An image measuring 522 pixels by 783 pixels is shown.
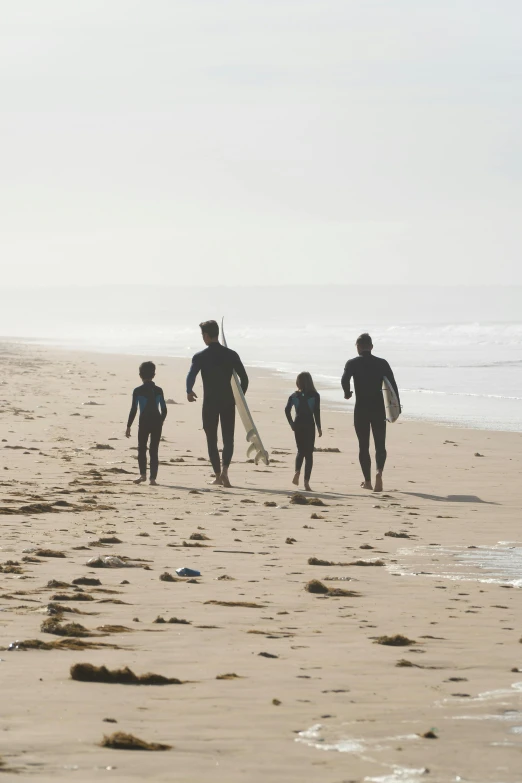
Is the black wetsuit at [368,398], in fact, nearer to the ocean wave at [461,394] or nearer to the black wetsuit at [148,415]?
the black wetsuit at [148,415]

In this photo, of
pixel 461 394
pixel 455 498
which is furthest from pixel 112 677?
pixel 461 394

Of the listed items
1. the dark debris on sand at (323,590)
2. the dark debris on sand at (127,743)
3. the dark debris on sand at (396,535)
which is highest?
the dark debris on sand at (396,535)

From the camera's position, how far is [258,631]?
18.0 feet

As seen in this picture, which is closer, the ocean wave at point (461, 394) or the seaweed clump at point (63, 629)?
the seaweed clump at point (63, 629)

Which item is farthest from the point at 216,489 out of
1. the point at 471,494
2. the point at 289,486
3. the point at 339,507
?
the point at 471,494

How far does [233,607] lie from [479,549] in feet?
9.09

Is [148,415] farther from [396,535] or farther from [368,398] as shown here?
[396,535]

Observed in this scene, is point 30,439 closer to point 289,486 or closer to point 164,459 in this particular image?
point 164,459

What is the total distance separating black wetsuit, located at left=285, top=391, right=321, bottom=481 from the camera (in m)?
12.1

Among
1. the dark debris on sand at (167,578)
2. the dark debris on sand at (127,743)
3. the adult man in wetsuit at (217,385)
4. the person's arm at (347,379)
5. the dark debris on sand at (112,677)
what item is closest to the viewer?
the dark debris on sand at (127,743)

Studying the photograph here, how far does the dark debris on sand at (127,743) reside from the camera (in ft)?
12.0

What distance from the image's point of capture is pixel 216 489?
462 inches

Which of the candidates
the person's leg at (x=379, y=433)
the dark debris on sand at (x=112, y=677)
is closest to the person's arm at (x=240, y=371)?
the person's leg at (x=379, y=433)

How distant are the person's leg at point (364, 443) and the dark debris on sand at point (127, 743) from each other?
28.0 ft
